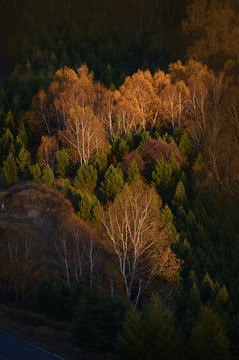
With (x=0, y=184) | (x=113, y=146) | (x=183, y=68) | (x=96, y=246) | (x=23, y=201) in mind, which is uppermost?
(x=183, y=68)

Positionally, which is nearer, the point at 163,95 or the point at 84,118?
the point at 84,118

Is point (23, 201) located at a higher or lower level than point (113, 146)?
lower

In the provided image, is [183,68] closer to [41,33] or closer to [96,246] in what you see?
[96,246]

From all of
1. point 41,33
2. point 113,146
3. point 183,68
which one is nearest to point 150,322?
point 113,146

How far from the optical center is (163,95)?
56.8m

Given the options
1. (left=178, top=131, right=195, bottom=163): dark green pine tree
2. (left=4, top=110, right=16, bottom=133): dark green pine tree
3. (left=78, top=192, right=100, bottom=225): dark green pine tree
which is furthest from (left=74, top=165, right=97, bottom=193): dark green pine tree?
(left=4, top=110, right=16, bottom=133): dark green pine tree

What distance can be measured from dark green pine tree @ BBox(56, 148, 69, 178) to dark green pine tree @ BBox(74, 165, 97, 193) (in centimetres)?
275

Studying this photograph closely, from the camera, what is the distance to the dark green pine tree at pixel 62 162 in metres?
46.9

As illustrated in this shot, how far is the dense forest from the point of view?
21531 mm

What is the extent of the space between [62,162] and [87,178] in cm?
417

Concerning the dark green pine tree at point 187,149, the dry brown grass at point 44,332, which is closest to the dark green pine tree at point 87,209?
the dry brown grass at point 44,332

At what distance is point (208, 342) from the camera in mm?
18469

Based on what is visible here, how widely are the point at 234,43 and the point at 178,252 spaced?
43.1 metres

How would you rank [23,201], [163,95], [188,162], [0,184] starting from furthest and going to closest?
[163,95], [188,162], [0,184], [23,201]
